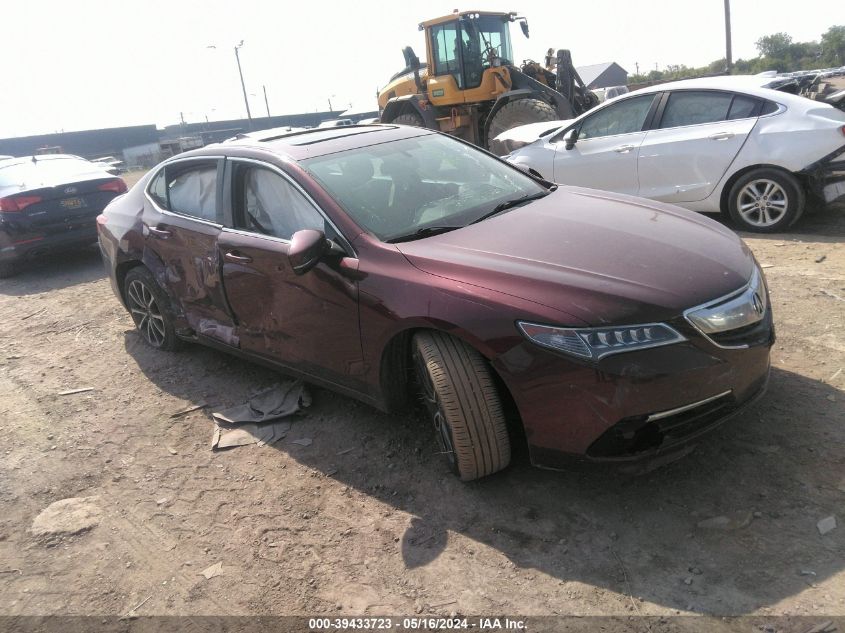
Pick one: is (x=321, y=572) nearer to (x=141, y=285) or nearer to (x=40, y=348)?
(x=141, y=285)

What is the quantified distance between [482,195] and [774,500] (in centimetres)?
217

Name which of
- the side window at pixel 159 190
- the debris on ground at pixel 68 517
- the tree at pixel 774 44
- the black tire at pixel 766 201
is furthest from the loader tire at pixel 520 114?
the tree at pixel 774 44

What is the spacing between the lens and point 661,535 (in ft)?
8.61

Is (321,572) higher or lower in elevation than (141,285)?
lower

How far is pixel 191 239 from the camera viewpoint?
167 inches

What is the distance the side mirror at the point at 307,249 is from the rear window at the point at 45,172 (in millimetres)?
6764

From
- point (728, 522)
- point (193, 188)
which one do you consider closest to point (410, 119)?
point (193, 188)

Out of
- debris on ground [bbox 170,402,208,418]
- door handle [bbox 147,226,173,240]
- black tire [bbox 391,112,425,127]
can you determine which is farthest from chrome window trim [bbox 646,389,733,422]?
black tire [bbox 391,112,425,127]

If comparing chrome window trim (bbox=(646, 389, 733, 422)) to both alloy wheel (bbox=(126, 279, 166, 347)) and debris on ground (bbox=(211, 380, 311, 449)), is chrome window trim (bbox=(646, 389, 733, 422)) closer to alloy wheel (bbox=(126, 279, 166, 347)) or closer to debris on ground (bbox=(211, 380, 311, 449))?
debris on ground (bbox=(211, 380, 311, 449))

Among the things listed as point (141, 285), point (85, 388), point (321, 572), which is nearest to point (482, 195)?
point (321, 572)

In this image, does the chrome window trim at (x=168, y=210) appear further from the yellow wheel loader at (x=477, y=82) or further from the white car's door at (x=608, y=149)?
the yellow wheel loader at (x=477, y=82)

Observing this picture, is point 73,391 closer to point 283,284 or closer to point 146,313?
point 146,313

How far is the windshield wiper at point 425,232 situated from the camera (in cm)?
324

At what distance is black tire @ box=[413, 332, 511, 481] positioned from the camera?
9.25 ft
